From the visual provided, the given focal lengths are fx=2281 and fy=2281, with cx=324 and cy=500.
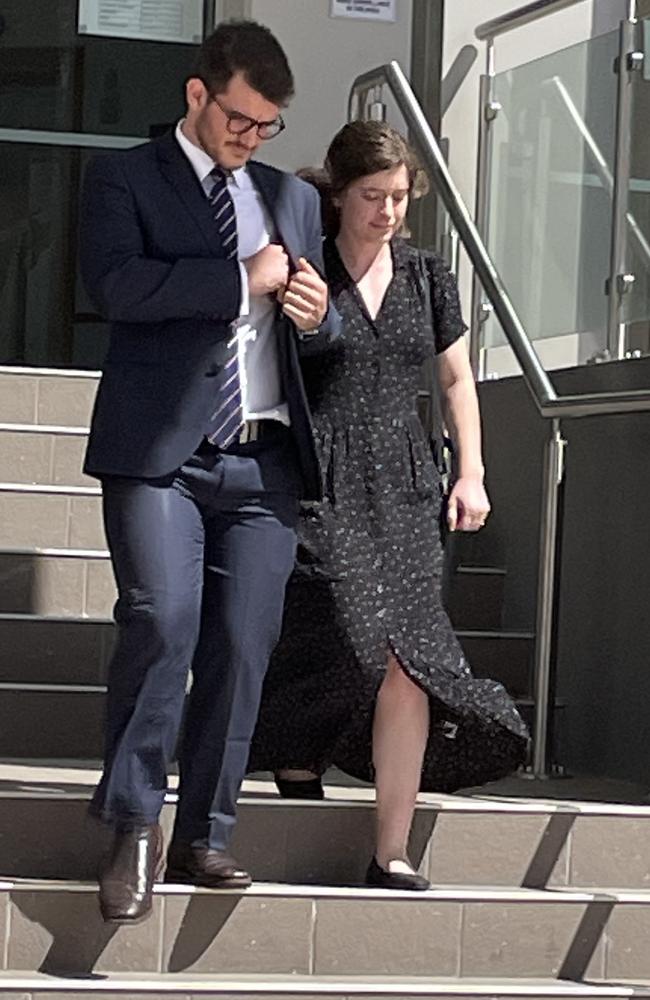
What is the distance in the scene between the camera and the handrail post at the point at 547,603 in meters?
5.46

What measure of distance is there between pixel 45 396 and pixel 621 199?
5.58 ft

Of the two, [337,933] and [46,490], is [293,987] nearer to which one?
[337,933]

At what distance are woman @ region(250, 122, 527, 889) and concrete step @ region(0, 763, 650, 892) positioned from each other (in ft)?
0.33

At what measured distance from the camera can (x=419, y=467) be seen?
4621 millimetres

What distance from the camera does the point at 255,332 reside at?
4.23 m

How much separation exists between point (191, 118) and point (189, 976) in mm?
1597

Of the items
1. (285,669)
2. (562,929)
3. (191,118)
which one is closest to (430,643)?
(285,669)

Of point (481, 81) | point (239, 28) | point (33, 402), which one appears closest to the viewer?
point (239, 28)

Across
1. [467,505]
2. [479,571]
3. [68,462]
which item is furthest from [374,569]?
[68,462]

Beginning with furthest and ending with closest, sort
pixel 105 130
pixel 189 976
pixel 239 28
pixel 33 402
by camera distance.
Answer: pixel 105 130 → pixel 33 402 → pixel 189 976 → pixel 239 28

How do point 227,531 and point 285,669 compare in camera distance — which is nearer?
point 227,531

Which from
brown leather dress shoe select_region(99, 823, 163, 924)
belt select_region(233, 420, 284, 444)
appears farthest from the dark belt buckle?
brown leather dress shoe select_region(99, 823, 163, 924)

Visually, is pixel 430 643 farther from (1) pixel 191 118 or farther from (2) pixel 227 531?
(1) pixel 191 118

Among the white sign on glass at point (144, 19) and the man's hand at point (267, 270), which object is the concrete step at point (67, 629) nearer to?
the man's hand at point (267, 270)
